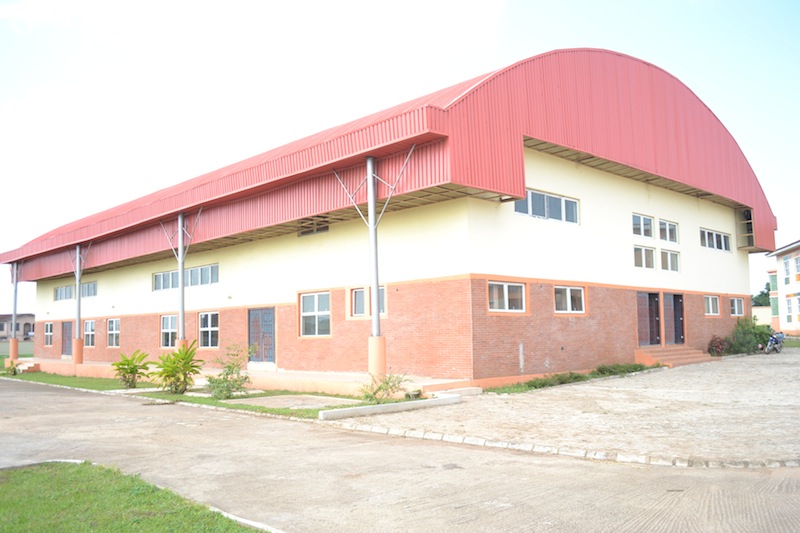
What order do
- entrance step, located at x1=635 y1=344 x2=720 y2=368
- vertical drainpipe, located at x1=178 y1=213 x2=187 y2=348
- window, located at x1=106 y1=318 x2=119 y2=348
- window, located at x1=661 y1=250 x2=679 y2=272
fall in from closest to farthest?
entrance step, located at x1=635 y1=344 x2=720 y2=368 < vertical drainpipe, located at x1=178 y1=213 x2=187 y2=348 < window, located at x1=661 y1=250 x2=679 y2=272 < window, located at x1=106 y1=318 x2=119 y2=348

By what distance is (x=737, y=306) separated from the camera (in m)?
30.1

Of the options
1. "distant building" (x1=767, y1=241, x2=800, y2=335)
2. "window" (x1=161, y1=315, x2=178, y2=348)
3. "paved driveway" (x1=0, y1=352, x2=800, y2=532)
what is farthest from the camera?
"distant building" (x1=767, y1=241, x2=800, y2=335)

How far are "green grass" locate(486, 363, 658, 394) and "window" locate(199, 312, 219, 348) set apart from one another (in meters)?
13.9

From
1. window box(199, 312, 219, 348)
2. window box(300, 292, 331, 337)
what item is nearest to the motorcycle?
window box(300, 292, 331, 337)

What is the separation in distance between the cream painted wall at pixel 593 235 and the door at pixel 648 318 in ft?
1.71

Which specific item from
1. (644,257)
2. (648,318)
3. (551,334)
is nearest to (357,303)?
(551,334)

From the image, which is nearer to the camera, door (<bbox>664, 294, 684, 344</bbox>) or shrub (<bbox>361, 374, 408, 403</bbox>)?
shrub (<bbox>361, 374, 408, 403</bbox>)

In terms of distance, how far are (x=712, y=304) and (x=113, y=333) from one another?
1136 inches

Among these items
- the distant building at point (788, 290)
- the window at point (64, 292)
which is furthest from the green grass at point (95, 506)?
the distant building at point (788, 290)

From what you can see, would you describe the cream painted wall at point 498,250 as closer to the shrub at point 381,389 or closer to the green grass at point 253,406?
the shrub at point 381,389

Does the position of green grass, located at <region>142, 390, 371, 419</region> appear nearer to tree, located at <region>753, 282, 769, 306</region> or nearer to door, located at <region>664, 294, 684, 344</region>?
door, located at <region>664, 294, 684, 344</region>

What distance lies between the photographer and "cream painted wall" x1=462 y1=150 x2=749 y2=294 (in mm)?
17906

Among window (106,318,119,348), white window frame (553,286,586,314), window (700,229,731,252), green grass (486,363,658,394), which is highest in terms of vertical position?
window (700,229,731,252)

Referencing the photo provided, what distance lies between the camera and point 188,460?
902cm
